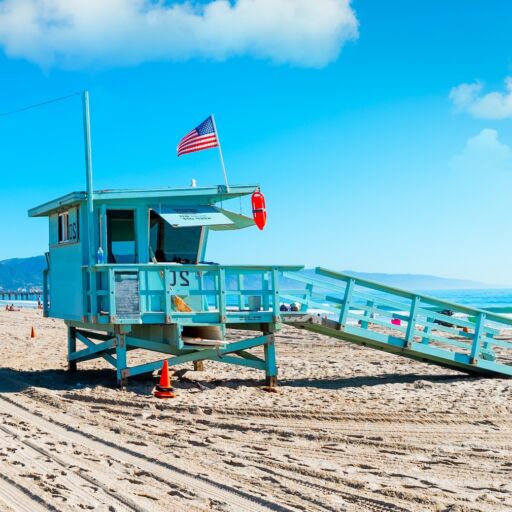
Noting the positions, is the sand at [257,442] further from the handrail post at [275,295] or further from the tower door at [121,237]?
the tower door at [121,237]

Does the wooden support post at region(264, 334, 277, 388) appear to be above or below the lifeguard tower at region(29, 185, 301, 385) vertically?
below

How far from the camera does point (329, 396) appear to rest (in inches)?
481

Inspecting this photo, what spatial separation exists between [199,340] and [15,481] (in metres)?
6.38

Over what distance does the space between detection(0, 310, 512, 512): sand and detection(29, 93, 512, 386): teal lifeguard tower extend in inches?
28.9

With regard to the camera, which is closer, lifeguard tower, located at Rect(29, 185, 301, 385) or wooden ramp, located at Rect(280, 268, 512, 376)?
lifeguard tower, located at Rect(29, 185, 301, 385)

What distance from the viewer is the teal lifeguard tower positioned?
1234cm

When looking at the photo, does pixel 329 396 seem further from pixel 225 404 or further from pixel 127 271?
pixel 127 271

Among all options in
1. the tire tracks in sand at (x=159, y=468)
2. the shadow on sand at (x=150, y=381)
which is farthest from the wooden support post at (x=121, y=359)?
the tire tracks in sand at (x=159, y=468)

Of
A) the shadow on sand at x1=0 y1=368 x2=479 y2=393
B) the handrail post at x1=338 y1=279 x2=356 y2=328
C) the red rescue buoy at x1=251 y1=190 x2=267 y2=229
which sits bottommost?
the shadow on sand at x1=0 y1=368 x2=479 y2=393

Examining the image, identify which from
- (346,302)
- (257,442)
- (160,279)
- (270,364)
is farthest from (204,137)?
(257,442)

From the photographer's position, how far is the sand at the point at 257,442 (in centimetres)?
634

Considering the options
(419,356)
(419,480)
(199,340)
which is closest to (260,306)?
(199,340)

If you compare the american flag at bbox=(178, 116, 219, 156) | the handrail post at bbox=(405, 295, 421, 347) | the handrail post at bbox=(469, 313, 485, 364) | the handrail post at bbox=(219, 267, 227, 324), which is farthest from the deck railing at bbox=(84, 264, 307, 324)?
the handrail post at bbox=(469, 313, 485, 364)

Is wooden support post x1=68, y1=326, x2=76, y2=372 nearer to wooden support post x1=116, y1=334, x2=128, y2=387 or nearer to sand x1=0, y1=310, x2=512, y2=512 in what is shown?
sand x1=0, y1=310, x2=512, y2=512
